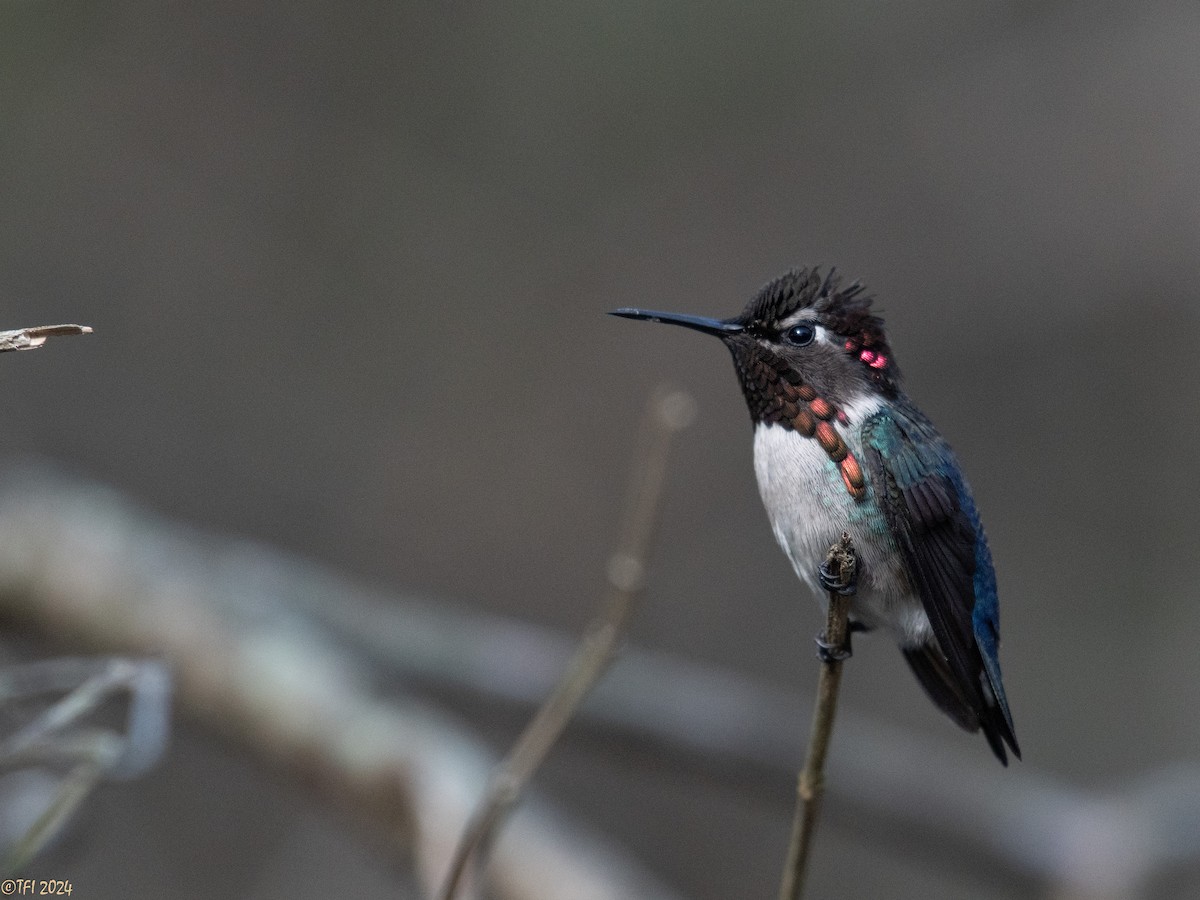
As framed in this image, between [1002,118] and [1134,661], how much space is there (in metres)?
3.01

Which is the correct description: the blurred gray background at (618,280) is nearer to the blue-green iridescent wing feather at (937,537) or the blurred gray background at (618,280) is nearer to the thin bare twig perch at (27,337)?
the blue-green iridescent wing feather at (937,537)

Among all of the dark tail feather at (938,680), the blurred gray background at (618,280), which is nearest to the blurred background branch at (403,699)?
the dark tail feather at (938,680)

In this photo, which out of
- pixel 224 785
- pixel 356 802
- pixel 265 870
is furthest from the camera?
pixel 224 785

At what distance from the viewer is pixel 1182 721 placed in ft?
20.0

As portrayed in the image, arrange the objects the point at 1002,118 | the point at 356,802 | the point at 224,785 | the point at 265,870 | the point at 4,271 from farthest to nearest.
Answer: the point at 1002,118
the point at 4,271
the point at 224,785
the point at 265,870
the point at 356,802

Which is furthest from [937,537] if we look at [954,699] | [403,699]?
[403,699]

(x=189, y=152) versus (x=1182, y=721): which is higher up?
(x=189, y=152)

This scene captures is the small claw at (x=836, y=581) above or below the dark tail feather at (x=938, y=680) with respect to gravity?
above

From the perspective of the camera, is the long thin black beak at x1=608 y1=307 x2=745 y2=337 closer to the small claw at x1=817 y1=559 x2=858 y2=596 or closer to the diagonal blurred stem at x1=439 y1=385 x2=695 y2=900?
the diagonal blurred stem at x1=439 y1=385 x2=695 y2=900

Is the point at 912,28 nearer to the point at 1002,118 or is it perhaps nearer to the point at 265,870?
the point at 1002,118

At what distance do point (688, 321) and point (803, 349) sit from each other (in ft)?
0.92

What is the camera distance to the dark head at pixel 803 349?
73.2 inches

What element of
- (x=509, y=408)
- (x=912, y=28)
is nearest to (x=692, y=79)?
(x=912, y=28)

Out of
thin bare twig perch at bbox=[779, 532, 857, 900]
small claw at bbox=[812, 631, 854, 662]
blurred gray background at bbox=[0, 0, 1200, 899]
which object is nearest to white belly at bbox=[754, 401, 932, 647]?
small claw at bbox=[812, 631, 854, 662]
